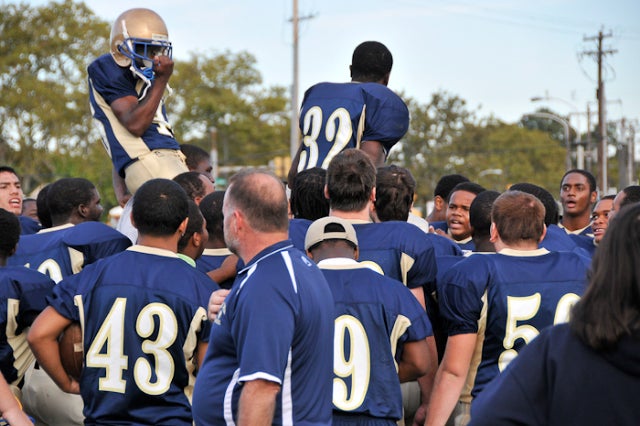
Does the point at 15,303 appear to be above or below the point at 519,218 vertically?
below

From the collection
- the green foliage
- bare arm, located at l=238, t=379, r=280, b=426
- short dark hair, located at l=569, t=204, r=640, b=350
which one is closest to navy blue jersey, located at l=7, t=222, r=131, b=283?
bare arm, located at l=238, t=379, r=280, b=426

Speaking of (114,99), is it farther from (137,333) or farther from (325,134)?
(137,333)

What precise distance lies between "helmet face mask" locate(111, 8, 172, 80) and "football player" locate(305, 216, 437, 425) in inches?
106

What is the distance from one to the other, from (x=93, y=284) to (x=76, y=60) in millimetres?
46863

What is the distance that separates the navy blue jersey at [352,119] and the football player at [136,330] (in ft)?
8.17

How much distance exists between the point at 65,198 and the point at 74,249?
2.15ft

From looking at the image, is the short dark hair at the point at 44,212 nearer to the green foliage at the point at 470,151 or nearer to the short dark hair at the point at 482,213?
the short dark hair at the point at 482,213

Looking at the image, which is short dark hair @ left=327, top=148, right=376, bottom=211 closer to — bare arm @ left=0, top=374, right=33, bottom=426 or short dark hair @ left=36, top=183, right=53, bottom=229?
bare arm @ left=0, top=374, right=33, bottom=426

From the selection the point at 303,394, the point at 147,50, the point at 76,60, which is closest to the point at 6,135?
the point at 76,60

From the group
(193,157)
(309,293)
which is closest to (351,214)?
(309,293)

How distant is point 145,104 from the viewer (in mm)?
7055

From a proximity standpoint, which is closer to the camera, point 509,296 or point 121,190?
point 509,296

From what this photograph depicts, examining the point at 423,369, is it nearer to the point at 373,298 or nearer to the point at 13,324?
the point at 373,298

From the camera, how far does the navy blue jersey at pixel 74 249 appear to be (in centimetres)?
640
